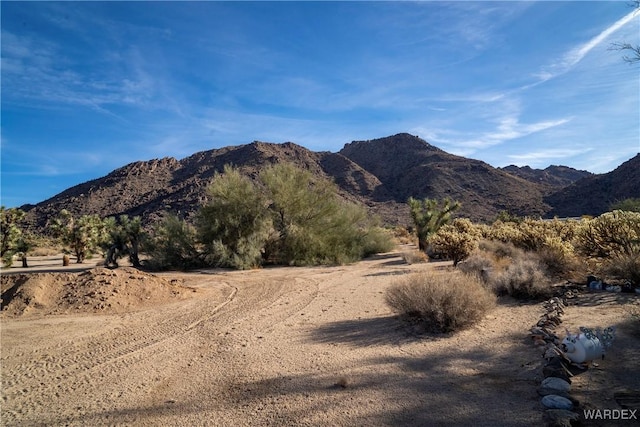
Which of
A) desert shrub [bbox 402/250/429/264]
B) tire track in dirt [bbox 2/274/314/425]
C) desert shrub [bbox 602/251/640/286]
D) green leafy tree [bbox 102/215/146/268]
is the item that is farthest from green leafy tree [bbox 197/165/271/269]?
desert shrub [bbox 602/251/640/286]

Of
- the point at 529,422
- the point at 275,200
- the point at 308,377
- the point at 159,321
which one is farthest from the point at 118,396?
the point at 275,200

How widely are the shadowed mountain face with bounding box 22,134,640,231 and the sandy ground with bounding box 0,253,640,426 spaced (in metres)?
48.0

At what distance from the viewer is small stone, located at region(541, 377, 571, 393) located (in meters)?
4.77

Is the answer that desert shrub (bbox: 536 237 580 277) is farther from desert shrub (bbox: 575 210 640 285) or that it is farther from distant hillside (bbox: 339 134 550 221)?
distant hillside (bbox: 339 134 550 221)

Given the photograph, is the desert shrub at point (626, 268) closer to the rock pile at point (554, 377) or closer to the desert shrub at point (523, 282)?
the desert shrub at point (523, 282)

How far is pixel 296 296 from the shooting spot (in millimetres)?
11898

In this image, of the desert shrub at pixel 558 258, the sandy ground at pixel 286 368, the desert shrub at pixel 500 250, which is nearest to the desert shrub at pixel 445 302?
the sandy ground at pixel 286 368

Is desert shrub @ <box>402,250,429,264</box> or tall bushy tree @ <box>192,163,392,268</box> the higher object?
tall bushy tree @ <box>192,163,392,268</box>

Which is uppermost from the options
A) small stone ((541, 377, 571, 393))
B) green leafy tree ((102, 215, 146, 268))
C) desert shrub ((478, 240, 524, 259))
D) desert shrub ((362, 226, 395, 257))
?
green leafy tree ((102, 215, 146, 268))

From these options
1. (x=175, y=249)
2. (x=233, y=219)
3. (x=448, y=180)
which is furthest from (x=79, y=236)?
(x=448, y=180)

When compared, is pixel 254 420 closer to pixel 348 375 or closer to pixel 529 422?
pixel 348 375

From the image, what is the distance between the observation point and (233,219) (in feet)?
71.3

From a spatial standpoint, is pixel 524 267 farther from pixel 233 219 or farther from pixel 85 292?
pixel 233 219

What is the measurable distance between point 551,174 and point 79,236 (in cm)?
10774
